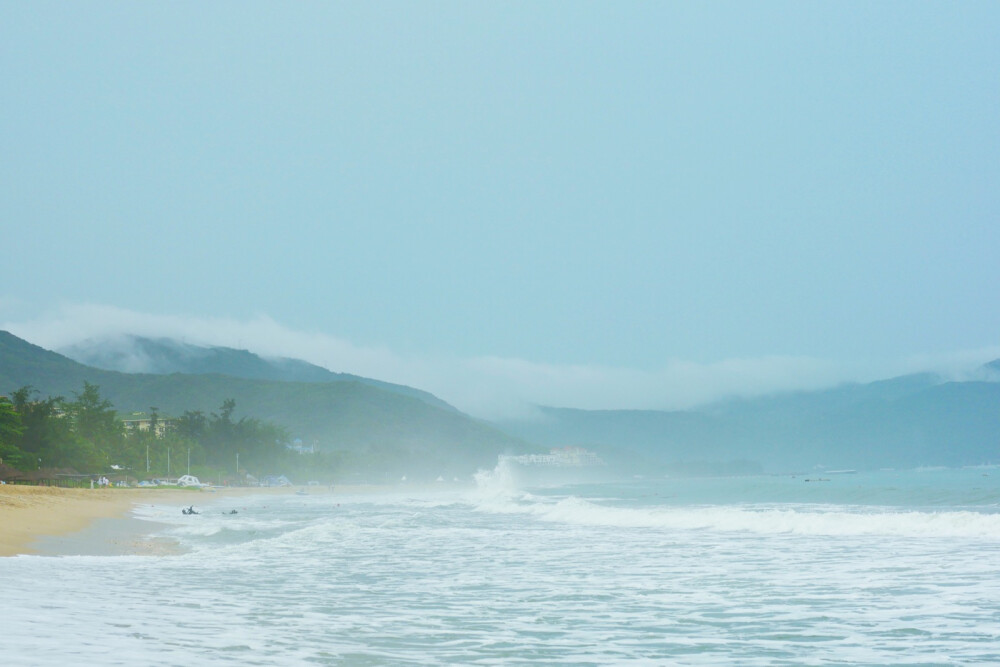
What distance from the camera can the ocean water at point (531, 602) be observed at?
1048cm

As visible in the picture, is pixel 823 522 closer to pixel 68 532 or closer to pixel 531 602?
pixel 531 602

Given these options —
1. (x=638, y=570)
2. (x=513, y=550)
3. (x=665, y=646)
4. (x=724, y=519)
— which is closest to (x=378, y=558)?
(x=513, y=550)

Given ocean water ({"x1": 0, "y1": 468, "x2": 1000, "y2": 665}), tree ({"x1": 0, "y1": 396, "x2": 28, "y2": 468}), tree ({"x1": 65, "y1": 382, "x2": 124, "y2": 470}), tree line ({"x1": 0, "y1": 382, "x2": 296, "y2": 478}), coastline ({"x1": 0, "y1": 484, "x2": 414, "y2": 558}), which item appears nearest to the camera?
ocean water ({"x1": 0, "y1": 468, "x2": 1000, "y2": 665})

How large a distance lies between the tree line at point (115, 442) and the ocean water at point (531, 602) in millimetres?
61287

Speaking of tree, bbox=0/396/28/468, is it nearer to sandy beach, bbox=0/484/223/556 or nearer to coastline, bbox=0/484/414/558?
sandy beach, bbox=0/484/223/556

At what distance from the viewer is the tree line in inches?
3177

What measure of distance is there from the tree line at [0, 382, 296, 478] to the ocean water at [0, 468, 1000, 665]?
6129 cm

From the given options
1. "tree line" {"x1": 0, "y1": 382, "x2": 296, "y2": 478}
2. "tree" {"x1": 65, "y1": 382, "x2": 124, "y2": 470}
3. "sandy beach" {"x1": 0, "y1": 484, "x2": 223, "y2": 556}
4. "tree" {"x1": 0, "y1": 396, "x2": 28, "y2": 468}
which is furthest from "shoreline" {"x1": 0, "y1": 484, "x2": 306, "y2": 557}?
"tree" {"x1": 65, "y1": 382, "x2": 124, "y2": 470}

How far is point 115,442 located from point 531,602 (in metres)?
111

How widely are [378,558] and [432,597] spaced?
7.37 meters

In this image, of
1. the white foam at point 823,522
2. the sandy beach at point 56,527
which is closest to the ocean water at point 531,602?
the white foam at point 823,522

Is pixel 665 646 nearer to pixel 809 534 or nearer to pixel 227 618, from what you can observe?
pixel 227 618

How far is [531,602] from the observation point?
14758 millimetres

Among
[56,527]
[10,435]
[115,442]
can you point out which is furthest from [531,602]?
[115,442]
